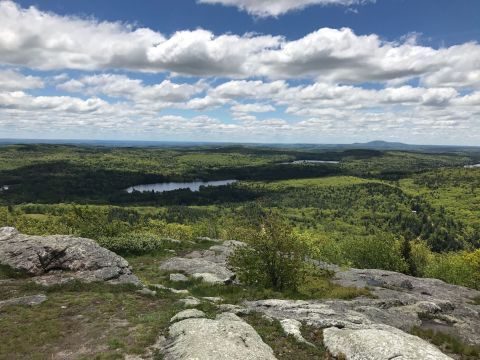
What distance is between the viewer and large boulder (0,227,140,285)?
4300 cm

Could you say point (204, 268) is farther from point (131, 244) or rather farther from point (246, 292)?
point (131, 244)

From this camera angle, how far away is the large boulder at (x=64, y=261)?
4300cm

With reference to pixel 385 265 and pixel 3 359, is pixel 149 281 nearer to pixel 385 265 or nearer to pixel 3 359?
pixel 3 359

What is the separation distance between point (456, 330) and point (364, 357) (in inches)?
762

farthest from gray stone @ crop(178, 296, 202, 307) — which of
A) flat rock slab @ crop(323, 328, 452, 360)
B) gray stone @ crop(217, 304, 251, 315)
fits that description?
flat rock slab @ crop(323, 328, 452, 360)

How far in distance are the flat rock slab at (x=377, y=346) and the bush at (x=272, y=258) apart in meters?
20.7

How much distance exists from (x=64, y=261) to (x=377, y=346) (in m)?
37.2

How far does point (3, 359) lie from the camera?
2392 centimetres

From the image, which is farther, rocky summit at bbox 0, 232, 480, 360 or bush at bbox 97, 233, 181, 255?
bush at bbox 97, 233, 181, 255

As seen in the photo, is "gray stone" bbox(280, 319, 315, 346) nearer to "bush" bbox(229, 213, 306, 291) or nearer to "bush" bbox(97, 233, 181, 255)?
"bush" bbox(229, 213, 306, 291)

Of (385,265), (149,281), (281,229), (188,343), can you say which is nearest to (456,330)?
(281,229)

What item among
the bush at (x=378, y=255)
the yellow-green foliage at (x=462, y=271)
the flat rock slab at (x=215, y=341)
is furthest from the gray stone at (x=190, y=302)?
the bush at (x=378, y=255)

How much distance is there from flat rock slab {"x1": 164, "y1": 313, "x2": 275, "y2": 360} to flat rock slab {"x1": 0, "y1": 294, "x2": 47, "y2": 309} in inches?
594

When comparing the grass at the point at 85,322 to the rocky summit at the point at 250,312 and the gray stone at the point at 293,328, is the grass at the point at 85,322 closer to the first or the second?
the rocky summit at the point at 250,312
